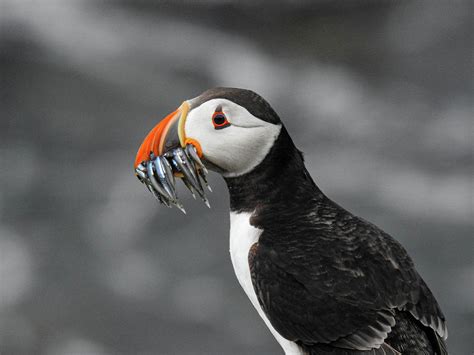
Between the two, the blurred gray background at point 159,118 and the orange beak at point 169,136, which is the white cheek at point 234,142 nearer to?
the orange beak at point 169,136

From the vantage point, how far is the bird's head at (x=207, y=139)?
1.81 m

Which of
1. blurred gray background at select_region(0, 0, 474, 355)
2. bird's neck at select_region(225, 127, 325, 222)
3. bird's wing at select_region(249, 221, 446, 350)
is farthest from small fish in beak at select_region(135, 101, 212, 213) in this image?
blurred gray background at select_region(0, 0, 474, 355)

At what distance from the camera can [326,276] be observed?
5.72ft

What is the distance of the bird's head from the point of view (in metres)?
1.81

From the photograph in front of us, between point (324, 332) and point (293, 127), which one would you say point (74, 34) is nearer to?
point (293, 127)

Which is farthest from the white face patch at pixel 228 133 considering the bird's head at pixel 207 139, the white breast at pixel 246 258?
the white breast at pixel 246 258

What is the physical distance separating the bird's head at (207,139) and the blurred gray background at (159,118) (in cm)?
290

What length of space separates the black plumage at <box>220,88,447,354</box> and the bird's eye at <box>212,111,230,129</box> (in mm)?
55

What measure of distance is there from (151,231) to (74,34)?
1.93 m

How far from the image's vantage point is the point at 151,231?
17.2 feet

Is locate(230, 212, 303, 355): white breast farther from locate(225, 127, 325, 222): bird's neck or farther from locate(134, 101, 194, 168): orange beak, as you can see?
locate(134, 101, 194, 168): orange beak

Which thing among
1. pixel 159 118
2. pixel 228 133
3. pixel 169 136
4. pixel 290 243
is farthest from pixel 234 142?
pixel 159 118

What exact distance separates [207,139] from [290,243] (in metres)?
0.32

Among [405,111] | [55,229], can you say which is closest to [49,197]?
[55,229]
